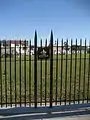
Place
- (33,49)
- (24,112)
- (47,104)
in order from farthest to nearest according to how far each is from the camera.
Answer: (47,104), (33,49), (24,112)

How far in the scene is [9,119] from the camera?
5.68 m

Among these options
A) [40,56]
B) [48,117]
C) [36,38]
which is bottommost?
[48,117]

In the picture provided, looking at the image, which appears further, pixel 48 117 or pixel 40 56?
pixel 40 56

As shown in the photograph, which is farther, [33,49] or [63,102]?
[63,102]

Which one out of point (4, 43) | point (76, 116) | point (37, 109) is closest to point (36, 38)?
point (4, 43)

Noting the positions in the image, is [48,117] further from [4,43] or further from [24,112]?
[4,43]

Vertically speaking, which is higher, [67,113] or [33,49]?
[33,49]

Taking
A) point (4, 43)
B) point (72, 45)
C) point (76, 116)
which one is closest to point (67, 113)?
point (76, 116)

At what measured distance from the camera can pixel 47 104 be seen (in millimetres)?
7211

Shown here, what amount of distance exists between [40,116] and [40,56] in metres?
2.03

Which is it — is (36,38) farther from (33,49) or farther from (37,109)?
(37,109)

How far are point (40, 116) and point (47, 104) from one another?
1.28 meters

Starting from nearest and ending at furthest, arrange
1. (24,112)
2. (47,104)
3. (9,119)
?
(9,119)
(24,112)
(47,104)

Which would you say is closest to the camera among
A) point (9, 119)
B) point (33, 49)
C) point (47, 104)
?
point (9, 119)
